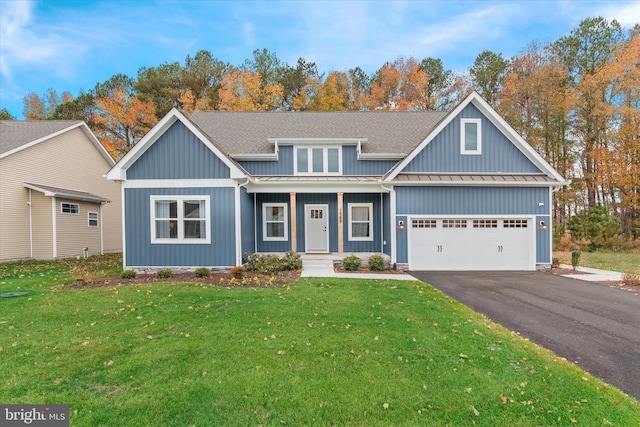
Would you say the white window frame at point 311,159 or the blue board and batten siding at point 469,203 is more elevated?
the white window frame at point 311,159

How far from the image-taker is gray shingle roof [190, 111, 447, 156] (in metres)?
14.5

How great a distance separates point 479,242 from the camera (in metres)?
11.8

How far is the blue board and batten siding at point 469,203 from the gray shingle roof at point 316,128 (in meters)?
3.13

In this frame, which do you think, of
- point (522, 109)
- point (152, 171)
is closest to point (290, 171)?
point (152, 171)

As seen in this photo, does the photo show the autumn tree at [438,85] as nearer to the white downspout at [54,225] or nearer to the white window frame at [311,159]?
the white window frame at [311,159]

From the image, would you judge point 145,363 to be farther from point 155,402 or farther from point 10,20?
point 10,20

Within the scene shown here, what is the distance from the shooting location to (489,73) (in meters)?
25.4

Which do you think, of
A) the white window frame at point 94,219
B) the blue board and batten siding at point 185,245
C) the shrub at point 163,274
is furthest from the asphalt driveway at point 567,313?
the white window frame at point 94,219

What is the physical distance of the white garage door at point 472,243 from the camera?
11703mm

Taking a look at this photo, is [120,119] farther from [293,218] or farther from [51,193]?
[293,218]

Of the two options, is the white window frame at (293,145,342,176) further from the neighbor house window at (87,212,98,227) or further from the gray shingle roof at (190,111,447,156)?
the neighbor house window at (87,212,98,227)

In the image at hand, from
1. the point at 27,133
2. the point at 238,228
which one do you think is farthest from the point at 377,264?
the point at 27,133

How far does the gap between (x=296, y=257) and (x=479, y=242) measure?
7046 mm

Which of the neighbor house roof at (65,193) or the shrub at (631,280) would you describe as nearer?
the shrub at (631,280)
